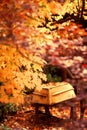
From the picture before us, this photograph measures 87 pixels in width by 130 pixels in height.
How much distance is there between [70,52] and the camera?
42.0ft

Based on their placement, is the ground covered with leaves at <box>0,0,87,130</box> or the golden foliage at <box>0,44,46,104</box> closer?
the ground covered with leaves at <box>0,0,87,130</box>

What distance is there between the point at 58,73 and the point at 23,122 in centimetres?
468

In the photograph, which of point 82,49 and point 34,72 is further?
point 82,49

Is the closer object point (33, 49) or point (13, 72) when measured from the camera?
point (33, 49)

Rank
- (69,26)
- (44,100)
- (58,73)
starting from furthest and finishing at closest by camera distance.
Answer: (58,73) → (44,100) → (69,26)

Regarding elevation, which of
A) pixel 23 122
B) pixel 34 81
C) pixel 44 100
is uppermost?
pixel 34 81

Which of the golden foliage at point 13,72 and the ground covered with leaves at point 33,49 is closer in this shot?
the ground covered with leaves at point 33,49

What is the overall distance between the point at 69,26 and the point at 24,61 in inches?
131

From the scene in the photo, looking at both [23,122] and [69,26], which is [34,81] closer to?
[69,26]

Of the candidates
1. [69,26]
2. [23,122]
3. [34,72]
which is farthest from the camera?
[23,122]

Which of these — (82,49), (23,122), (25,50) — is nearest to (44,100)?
(23,122)

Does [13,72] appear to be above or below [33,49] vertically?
below

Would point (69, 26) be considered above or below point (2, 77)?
above

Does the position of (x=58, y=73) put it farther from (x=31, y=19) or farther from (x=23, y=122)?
(x=31, y=19)
